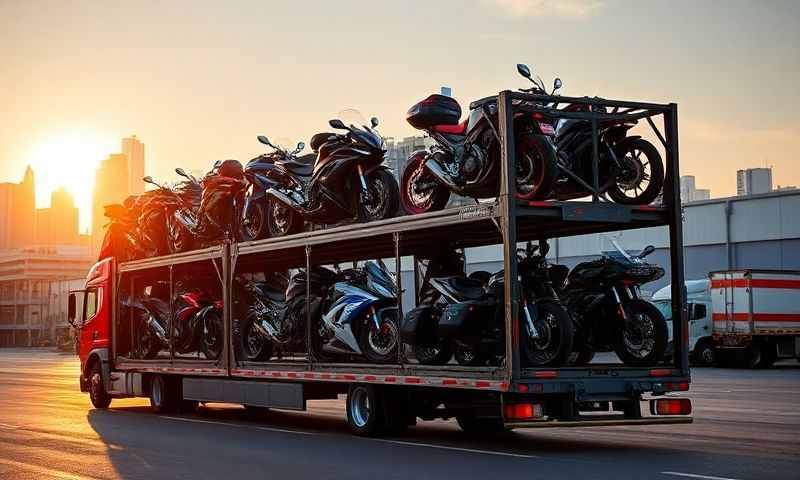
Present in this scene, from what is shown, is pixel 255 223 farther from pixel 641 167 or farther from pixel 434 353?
pixel 641 167

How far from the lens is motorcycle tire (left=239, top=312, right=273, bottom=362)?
18.3 m

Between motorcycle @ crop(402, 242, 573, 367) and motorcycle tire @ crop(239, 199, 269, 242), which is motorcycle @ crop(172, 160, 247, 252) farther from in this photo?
motorcycle @ crop(402, 242, 573, 367)

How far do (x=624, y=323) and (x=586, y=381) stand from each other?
1273mm

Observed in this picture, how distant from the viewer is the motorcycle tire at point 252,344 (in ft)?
60.1

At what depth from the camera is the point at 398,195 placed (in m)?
15.5

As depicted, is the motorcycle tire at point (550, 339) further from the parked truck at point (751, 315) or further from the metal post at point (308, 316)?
the parked truck at point (751, 315)

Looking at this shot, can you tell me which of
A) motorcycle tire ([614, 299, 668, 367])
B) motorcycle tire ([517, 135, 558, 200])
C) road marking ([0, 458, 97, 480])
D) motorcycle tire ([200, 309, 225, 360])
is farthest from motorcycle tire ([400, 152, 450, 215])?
motorcycle tire ([200, 309, 225, 360])

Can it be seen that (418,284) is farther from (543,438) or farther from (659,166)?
(659,166)

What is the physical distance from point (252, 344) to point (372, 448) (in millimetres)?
5401

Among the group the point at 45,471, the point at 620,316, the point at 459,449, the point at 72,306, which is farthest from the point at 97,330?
the point at 620,316

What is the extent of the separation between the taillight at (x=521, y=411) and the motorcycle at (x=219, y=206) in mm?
7761

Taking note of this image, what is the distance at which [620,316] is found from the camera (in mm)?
13578

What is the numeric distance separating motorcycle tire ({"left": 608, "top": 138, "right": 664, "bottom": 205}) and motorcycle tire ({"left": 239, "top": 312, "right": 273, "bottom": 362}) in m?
6.80

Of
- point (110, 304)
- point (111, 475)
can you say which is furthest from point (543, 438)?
point (110, 304)
